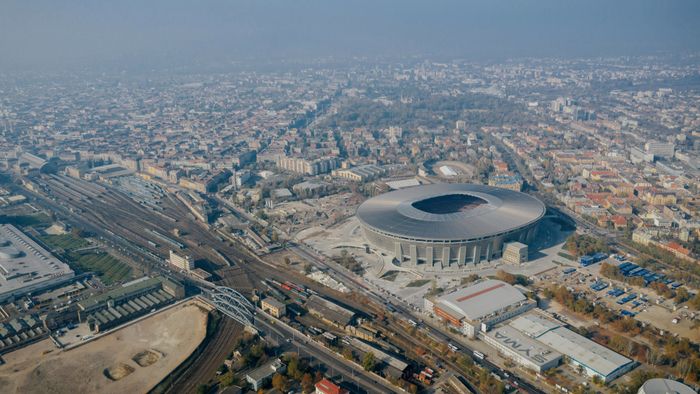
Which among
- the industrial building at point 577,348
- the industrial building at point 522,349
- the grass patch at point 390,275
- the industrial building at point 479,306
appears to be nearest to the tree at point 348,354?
the industrial building at point 479,306

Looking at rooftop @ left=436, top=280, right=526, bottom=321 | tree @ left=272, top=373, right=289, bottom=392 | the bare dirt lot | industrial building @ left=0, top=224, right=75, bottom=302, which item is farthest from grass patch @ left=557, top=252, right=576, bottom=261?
industrial building @ left=0, top=224, right=75, bottom=302

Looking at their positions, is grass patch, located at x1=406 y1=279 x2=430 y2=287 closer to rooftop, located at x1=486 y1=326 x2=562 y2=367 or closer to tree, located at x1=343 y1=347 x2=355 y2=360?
rooftop, located at x1=486 y1=326 x2=562 y2=367

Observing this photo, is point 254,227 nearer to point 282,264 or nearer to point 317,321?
point 282,264

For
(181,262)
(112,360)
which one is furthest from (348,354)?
(181,262)

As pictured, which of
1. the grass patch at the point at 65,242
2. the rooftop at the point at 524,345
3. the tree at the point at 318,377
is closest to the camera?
the tree at the point at 318,377

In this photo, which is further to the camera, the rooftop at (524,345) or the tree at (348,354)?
the tree at (348,354)

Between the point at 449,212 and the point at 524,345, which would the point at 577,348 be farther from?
the point at 449,212

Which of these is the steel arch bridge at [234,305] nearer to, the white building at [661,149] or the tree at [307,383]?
the tree at [307,383]
